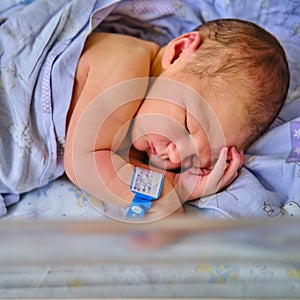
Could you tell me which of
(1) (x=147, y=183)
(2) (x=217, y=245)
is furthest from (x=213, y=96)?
(2) (x=217, y=245)

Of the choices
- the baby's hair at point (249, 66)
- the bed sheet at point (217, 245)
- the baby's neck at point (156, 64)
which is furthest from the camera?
the baby's neck at point (156, 64)

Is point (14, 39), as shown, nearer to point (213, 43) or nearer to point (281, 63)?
point (213, 43)

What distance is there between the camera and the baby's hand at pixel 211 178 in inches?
32.6

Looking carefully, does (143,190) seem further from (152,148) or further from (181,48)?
(181,48)

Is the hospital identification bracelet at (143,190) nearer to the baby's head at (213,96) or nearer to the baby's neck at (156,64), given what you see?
the baby's head at (213,96)

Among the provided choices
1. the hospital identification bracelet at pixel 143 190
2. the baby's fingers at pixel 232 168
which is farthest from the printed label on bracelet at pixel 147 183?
the baby's fingers at pixel 232 168

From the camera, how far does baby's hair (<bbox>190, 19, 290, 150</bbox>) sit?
30.7 inches

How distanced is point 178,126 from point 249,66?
0.15m

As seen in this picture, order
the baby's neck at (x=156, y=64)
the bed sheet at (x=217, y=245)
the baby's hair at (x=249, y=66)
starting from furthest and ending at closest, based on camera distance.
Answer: the baby's neck at (x=156, y=64) < the baby's hair at (x=249, y=66) < the bed sheet at (x=217, y=245)

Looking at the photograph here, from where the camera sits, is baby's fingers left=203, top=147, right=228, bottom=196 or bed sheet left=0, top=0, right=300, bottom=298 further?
baby's fingers left=203, top=147, right=228, bottom=196

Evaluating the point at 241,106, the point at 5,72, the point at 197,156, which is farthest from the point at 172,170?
the point at 5,72

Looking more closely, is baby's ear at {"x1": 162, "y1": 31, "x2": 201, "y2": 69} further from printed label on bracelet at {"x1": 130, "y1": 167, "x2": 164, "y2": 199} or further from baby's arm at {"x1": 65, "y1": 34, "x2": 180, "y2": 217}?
printed label on bracelet at {"x1": 130, "y1": 167, "x2": 164, "y2": 199}

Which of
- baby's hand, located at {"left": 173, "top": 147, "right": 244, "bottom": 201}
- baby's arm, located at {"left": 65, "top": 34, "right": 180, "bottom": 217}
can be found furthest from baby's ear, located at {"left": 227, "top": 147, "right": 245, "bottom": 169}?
baby's arm, located at {"left": 65, "top": 34, "right": 180, "bottom": 217}

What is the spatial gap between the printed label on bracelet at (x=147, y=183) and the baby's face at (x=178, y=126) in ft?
0.14
